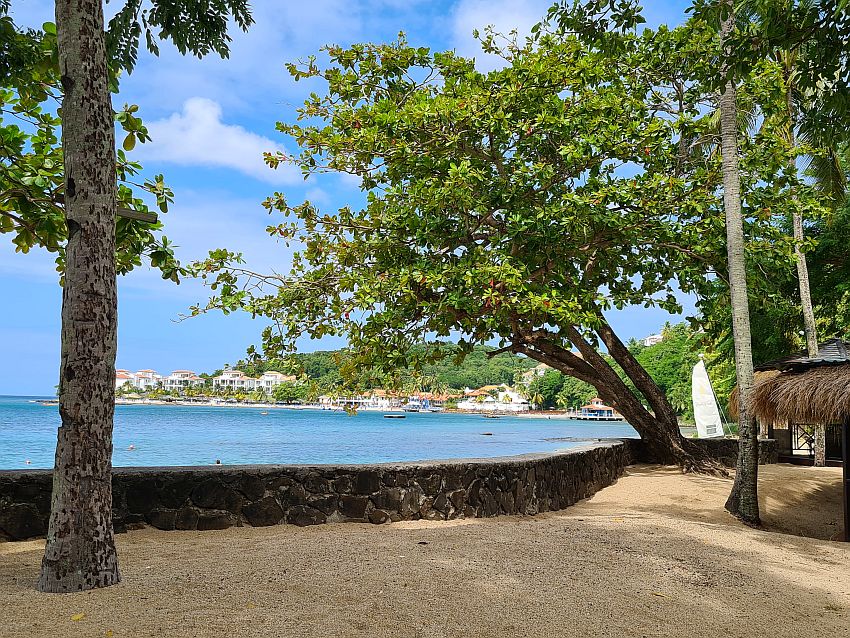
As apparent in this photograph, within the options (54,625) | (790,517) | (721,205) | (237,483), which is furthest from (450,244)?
(54,625)

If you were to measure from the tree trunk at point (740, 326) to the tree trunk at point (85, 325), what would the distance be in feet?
22.2

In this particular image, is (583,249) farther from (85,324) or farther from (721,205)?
(85,324)

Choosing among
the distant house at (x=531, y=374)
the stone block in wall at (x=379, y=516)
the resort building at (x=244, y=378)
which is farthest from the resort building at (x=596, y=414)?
the stone block in wall at (x=379, y=516)

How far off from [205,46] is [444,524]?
4.69m

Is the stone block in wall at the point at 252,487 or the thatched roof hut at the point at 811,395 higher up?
the thatched roof hut at the point at 811,395

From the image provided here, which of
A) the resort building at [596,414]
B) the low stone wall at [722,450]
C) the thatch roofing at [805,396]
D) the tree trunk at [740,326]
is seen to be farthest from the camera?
the resort building at [596,414]

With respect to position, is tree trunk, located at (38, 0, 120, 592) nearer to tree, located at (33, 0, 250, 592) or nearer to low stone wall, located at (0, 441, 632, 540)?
tree, located at (33, 0, 250, 592)

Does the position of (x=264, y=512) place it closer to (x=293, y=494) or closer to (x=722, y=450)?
(x=293, y=494)

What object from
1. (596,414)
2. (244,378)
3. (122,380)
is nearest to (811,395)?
(244,378)

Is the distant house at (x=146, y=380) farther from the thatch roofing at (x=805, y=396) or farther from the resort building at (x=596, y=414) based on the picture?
the resort building at (x=596, y=414)

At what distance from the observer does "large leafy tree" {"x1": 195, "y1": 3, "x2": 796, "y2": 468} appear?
9.28 metres

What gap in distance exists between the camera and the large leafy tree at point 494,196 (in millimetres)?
9281

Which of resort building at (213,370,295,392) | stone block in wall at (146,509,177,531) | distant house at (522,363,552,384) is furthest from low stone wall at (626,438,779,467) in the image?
stone block in wall at (146,509,177,531)

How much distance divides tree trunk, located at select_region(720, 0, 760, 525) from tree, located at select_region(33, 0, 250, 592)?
676 centimetres
